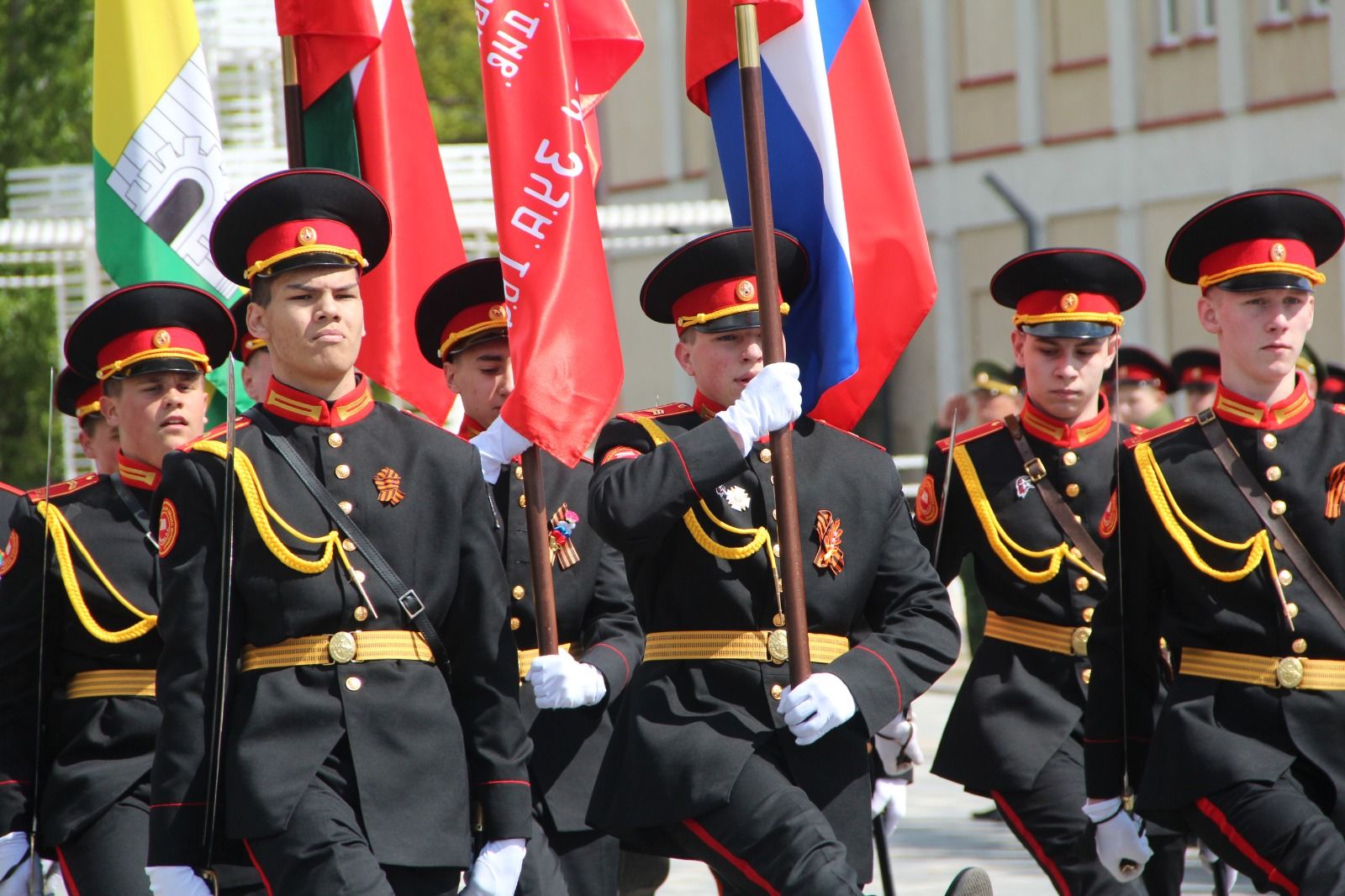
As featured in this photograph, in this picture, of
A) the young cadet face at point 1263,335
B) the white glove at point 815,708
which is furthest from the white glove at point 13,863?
the young cadet face at point 1263,335

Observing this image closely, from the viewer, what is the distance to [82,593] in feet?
20.6

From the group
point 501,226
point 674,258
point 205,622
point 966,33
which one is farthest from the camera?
point 966,33

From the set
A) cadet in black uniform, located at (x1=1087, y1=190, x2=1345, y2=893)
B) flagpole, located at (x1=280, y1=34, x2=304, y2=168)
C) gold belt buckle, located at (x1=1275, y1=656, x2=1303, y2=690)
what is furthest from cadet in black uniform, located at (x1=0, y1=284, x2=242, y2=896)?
gold belt buckle, located at (x1=1275, y1=656, x2=1303, y2=690)

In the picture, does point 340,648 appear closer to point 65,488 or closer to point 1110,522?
point 65,488

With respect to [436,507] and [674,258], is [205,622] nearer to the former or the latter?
[436,507]

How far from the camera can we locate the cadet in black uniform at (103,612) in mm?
6082

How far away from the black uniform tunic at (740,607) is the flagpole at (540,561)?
0.85 ft

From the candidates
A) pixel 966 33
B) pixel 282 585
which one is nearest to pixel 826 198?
pixel 282 585

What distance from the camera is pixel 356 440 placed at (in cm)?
509

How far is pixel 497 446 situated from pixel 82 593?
1206 millimetres

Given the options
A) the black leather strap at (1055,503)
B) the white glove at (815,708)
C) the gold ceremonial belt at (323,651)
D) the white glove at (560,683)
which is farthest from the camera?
the black leather strap at (1055,503)

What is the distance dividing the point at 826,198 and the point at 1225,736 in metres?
1.80

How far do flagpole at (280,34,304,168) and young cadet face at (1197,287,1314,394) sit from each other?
2.50 m

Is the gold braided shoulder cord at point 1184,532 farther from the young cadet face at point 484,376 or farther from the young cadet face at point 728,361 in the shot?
the young cadet face at point 484,376
